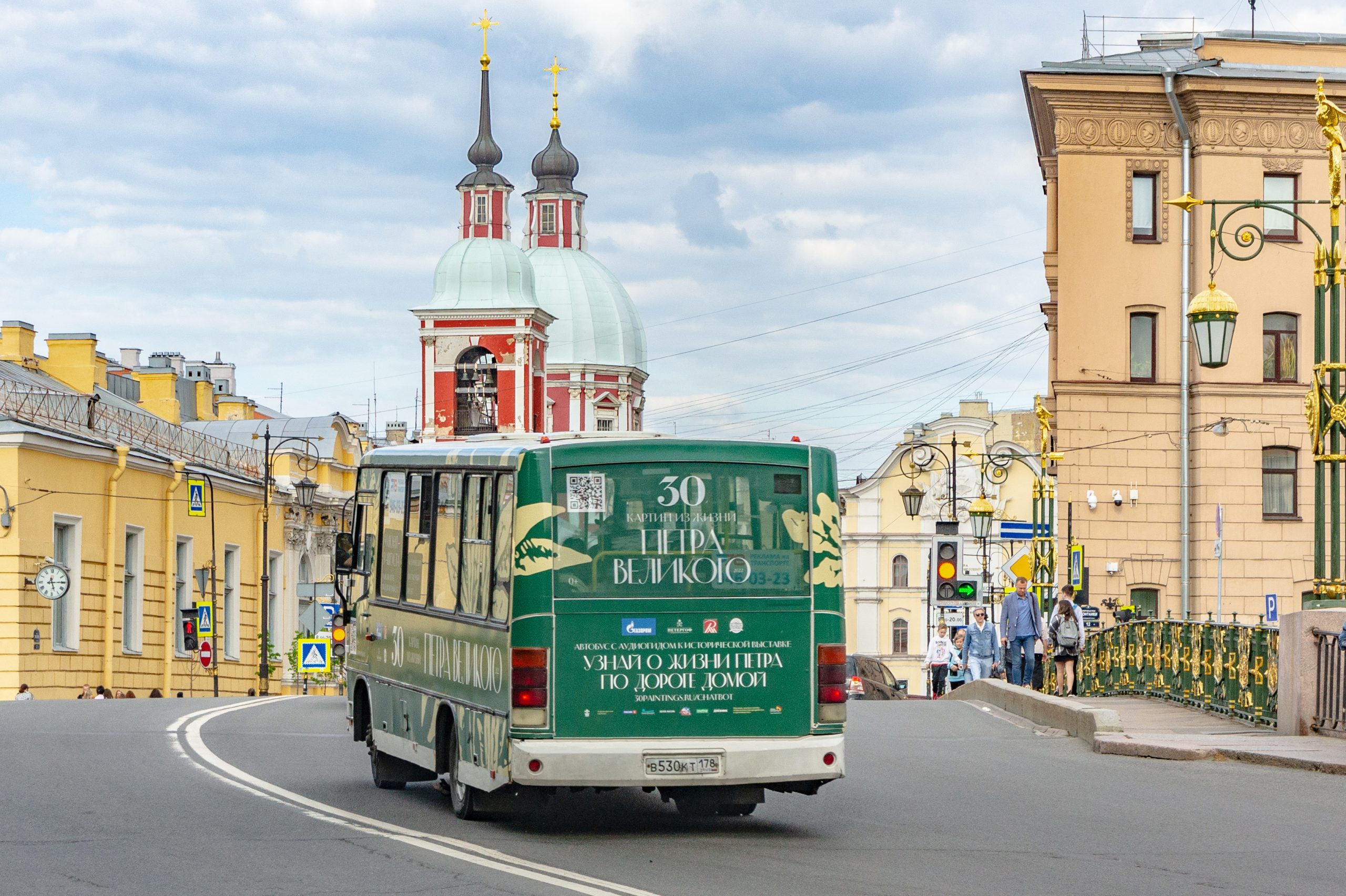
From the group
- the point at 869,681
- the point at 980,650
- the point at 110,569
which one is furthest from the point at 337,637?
the point at 869,681

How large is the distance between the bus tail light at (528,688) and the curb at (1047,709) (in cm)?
871

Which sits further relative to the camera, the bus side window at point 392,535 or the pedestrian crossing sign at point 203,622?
the pedestrian crossing sign at point 203,622

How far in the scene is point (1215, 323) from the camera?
19266 mm

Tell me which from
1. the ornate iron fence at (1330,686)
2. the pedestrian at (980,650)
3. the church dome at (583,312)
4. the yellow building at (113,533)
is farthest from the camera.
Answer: the church dome at (583,312)

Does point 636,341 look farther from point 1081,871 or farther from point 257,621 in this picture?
point 1081,871

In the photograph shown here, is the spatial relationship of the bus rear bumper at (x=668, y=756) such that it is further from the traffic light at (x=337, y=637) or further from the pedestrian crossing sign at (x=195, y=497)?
the pedestrian crossing sign at (x=195, y=497)

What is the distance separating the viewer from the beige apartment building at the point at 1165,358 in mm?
44562

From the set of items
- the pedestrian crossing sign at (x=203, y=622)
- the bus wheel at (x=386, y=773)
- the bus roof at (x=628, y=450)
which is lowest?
the pedestrian crossing sign at (x=203, y=622)

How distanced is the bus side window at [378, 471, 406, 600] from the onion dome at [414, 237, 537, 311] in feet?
271

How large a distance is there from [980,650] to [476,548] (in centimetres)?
2232

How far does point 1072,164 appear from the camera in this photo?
4488cm

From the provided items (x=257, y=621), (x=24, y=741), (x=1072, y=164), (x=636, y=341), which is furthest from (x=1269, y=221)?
(x=636, y=341)

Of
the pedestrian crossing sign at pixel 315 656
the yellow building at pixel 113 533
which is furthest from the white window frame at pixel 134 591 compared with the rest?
the pedestrian crossing sign at pixel 315 656

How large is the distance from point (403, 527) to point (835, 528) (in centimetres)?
359
